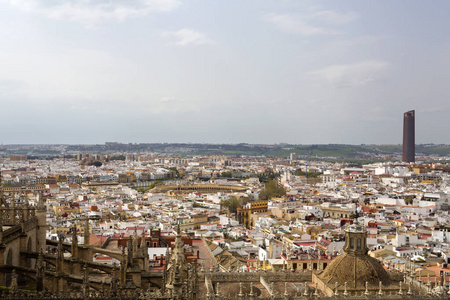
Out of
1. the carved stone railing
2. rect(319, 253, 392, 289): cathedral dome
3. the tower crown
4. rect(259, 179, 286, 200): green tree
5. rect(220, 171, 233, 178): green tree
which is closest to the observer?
rect(319, 253, 392, 289): cathedral dome

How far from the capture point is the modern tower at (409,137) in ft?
612

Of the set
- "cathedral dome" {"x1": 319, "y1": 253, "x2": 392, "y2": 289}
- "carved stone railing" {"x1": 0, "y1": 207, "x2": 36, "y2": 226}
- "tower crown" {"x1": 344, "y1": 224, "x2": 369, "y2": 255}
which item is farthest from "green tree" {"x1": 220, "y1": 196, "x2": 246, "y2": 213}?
"carved stone railing" {"x1": 0, "y1": 207, "x2": 36, "y2": 226}

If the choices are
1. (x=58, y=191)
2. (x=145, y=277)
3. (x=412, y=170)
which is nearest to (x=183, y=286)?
(x=145, y=277)

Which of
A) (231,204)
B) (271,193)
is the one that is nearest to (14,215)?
(231,204)

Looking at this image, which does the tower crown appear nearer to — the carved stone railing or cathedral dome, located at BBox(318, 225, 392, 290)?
cathedral dome, located at BBox(318, 225, 392, 290)

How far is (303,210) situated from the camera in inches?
2206

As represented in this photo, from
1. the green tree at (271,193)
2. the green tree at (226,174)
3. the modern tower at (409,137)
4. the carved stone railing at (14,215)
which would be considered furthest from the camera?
the modern tower at (409,137)

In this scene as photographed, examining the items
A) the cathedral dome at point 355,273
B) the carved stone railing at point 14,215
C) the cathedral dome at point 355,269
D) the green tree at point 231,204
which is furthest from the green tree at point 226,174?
the carved stone railing at point 14,215

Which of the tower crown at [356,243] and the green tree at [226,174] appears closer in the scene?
the tower crown at [356,243]

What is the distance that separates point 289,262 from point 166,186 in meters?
73.5

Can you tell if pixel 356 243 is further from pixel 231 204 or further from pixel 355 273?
pixel 231 204

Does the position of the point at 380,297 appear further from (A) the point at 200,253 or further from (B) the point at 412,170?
(B) the point at 412,170

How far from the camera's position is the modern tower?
187m

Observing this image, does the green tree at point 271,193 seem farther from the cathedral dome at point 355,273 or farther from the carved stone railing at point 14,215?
the carved stone railing at point 14,215
